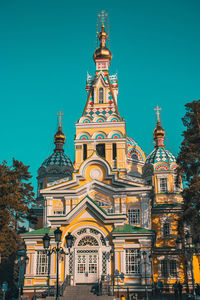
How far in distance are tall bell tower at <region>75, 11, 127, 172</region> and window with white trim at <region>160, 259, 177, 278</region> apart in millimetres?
9820

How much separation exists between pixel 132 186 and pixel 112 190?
6.28 feet

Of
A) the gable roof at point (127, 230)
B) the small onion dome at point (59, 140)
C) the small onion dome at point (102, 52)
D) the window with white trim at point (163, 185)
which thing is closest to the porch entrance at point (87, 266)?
the gable roof at point (127, 230)

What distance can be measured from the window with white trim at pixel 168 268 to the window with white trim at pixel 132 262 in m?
9.14

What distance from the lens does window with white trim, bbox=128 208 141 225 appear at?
33688 mm

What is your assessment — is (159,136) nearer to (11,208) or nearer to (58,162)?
(58,162)

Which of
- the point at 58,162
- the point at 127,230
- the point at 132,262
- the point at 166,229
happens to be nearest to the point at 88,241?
the point at 127,230

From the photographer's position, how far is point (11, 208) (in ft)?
107

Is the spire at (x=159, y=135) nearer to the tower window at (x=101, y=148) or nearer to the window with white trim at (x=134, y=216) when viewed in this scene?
the tower window at (x=101, y=148)

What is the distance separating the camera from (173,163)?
139 feet

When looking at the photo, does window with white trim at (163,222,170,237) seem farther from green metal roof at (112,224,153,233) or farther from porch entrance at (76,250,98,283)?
porch entrance at (76,250,98,283)

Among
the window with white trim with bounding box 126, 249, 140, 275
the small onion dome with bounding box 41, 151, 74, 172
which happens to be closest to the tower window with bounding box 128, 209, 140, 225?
the window with white trim with bounding box 126, 249, 140, 275

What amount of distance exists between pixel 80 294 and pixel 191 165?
11854 millimetres

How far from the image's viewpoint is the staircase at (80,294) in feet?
81.9

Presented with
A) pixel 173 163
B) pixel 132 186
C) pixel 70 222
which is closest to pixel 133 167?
pixel 173 163
